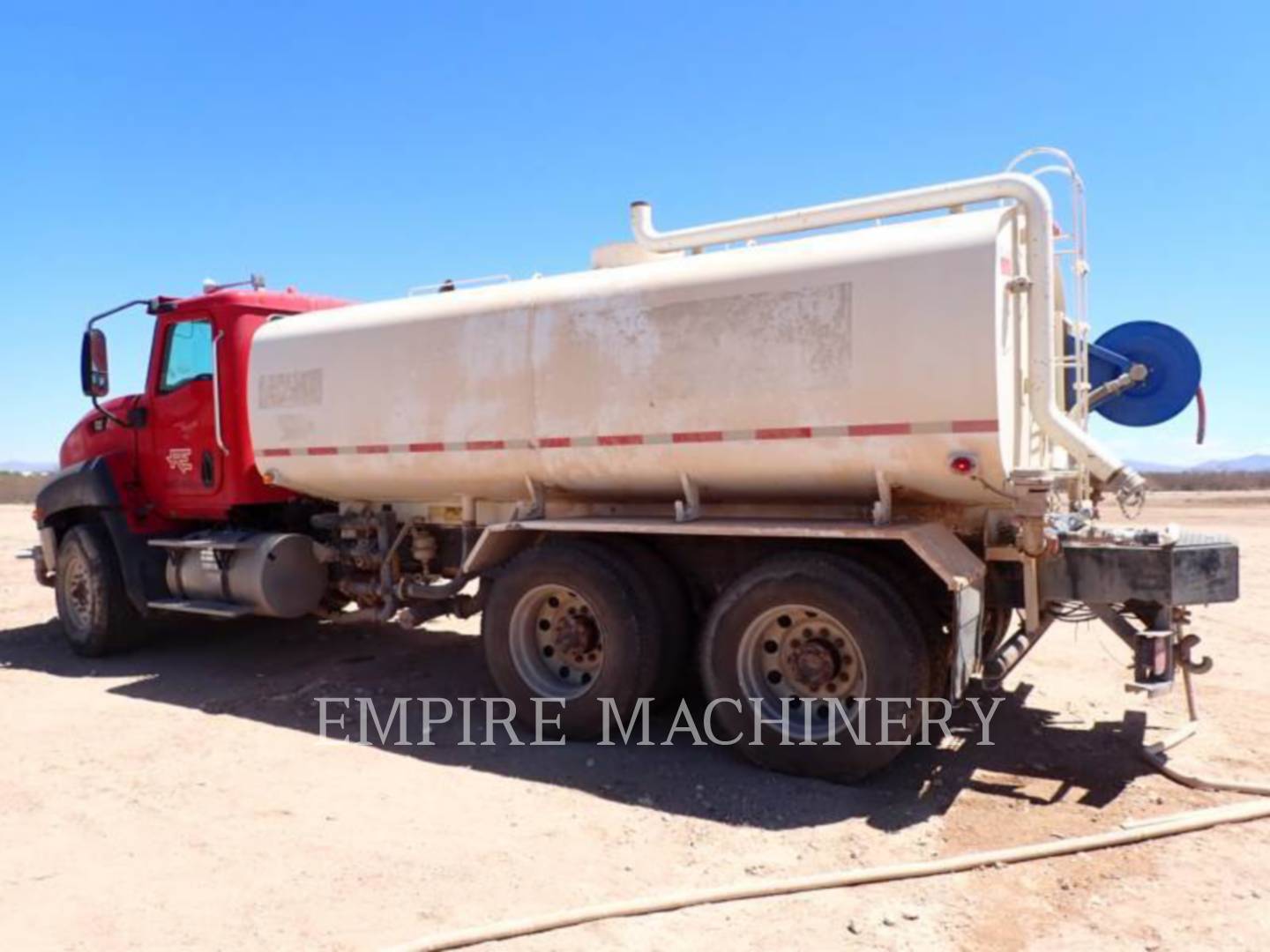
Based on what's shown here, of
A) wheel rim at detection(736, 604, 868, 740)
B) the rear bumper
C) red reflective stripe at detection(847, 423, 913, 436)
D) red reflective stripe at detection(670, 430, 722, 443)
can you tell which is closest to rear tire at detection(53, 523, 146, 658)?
red reflective stripe at detection(670, 430, 722, 443)

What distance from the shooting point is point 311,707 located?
691cm

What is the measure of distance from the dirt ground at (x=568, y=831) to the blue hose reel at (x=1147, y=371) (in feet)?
6.33

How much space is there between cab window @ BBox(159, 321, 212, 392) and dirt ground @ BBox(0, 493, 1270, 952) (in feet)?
8.63

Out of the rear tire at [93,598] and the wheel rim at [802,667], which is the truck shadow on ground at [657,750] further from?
the wheel rim at [802,667]

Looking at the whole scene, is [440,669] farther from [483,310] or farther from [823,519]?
[823,519]

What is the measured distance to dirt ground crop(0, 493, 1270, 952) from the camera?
3.72m

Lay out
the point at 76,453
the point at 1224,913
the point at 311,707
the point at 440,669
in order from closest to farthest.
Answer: the point at 1224,913 < the point at 311,707 < the point at 440,669 < the point at 76,453

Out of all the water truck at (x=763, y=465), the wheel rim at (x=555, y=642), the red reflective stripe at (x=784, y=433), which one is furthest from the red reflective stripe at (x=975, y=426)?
the wheel rim at (x=555, y=642)

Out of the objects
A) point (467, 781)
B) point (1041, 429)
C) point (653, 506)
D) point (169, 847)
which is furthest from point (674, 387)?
point (169, 847)

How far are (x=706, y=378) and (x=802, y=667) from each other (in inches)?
64.6

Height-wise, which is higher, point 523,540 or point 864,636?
point 523,540

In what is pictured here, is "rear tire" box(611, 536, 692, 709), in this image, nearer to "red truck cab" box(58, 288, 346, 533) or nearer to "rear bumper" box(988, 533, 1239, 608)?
"rear bumper" box(988, 533, 1239, 608)

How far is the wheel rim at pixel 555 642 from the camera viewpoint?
20.0 feet

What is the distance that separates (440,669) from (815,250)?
14.7 feet
